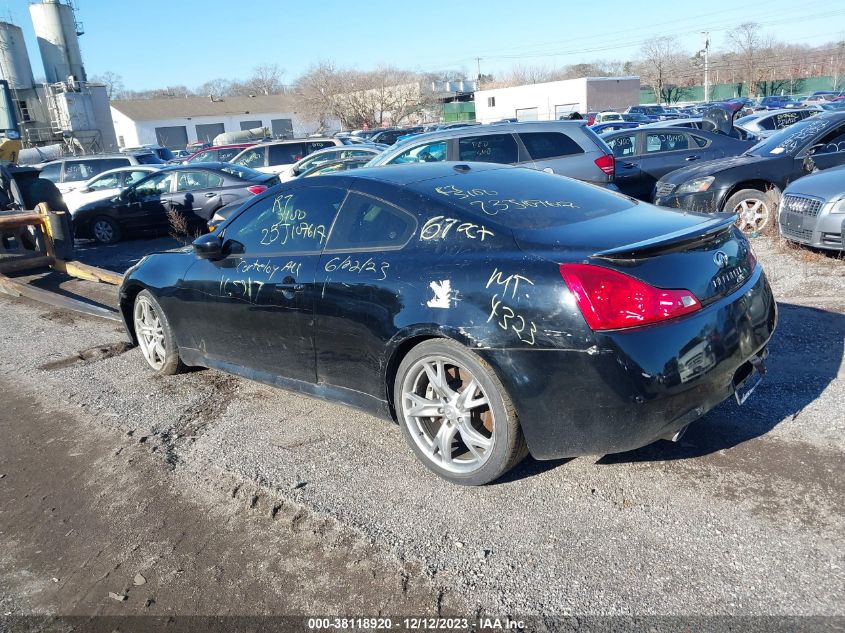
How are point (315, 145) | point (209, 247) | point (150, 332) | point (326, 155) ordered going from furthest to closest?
1. point (315, 145)
2. point (326, 155)
3. point (150, 332)
4. point (209, 247)

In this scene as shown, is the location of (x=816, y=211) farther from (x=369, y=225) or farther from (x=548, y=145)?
(x=369, y=225)

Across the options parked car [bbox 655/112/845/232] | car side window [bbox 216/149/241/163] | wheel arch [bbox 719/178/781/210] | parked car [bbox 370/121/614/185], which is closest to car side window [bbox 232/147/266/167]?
car side window [bbox 216/149/241/163]

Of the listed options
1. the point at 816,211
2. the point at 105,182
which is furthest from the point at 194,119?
the point at 816,211

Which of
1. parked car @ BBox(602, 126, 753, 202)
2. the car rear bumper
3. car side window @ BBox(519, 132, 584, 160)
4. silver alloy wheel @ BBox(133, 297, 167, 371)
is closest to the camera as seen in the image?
the car rear bumper

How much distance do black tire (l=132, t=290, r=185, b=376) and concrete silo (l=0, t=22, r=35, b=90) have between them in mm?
55822

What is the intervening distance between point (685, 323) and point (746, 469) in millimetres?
953

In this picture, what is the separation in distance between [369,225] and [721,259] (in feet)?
6.30

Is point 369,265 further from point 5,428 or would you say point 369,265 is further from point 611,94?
point 611,94

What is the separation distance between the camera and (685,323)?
3.15 meters

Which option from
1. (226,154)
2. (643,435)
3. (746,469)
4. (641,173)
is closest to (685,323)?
(643,435)

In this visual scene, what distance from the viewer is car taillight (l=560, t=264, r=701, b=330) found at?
121 inches

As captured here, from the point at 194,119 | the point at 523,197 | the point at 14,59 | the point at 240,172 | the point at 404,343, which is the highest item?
the point at 14,59

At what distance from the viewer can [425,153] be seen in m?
10.7

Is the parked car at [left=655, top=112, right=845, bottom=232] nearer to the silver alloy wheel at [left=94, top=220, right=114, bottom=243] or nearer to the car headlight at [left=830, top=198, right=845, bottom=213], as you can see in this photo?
the car headlight at [left=830, top=198, right=845, bottom=213]
